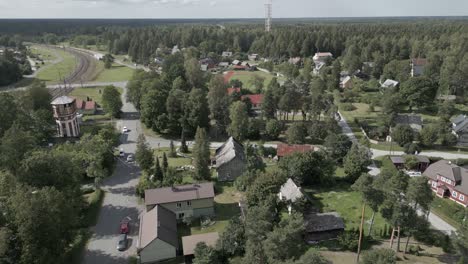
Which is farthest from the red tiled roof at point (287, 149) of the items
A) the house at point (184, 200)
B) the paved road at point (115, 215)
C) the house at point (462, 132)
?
the house at point (462, 132)

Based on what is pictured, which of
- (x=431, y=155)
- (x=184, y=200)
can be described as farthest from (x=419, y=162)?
(x=184, y=200)

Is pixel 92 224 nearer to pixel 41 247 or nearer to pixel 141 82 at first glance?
pixel 41 247

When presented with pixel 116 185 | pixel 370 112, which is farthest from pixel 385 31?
pixel 116 185

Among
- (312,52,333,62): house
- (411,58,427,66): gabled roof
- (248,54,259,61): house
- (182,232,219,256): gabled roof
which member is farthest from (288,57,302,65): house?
(182,232,219,256): gabled roof

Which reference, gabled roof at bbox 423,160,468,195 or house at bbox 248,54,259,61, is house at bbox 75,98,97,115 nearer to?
gabled roof at bbox 423,160,468,195

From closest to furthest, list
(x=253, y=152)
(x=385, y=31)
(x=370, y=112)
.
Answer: (x=253, y=152) < (x=370, y=112) < (x=385, y=31)

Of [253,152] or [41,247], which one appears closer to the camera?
[41,247]

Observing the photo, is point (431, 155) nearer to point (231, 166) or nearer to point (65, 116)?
point (231, 166)
